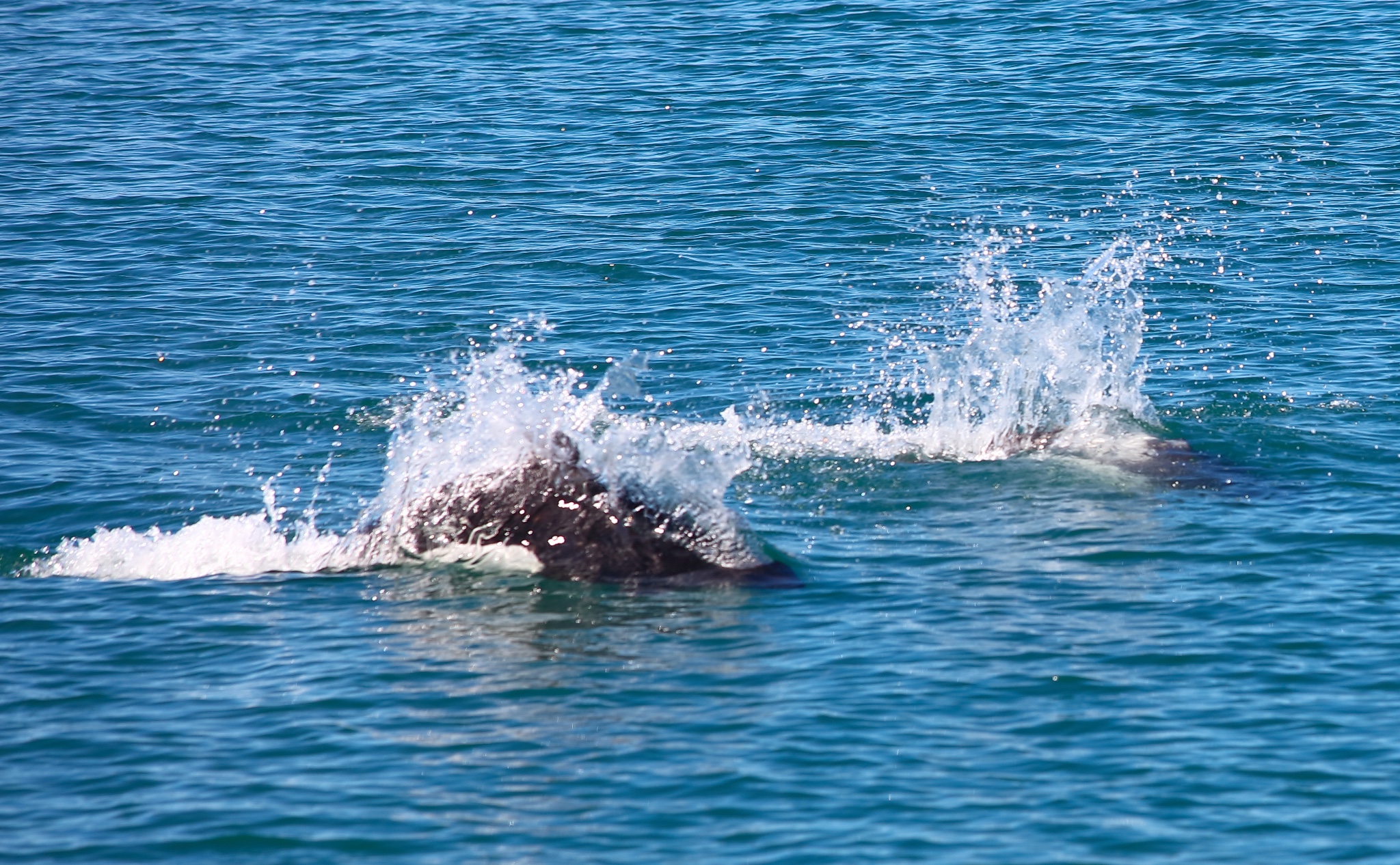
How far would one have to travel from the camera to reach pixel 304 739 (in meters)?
12.0

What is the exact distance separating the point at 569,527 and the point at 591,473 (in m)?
0.52

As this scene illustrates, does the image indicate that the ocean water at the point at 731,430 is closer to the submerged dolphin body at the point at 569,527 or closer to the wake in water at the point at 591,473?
the wake in water at the point at 591,473

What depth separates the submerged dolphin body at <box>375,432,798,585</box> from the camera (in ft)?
48.7

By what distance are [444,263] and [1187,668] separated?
14.7 metres

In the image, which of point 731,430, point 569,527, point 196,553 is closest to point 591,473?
point 569,527

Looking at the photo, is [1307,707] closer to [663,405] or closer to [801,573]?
[801,573]

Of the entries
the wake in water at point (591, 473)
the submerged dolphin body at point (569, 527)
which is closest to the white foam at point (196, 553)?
the wake in water at point (591, 473)

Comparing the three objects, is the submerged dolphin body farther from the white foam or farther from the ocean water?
the white foam

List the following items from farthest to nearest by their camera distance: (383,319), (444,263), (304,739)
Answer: (444,263) → (383,319) → (304,739)

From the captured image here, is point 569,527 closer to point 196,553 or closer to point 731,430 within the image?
point 196,553

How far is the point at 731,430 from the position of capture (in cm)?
1827

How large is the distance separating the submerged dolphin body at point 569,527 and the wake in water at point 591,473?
0.01 m

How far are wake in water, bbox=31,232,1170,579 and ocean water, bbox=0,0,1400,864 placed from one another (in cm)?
7

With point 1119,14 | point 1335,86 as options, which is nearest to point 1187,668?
point 1335,86
